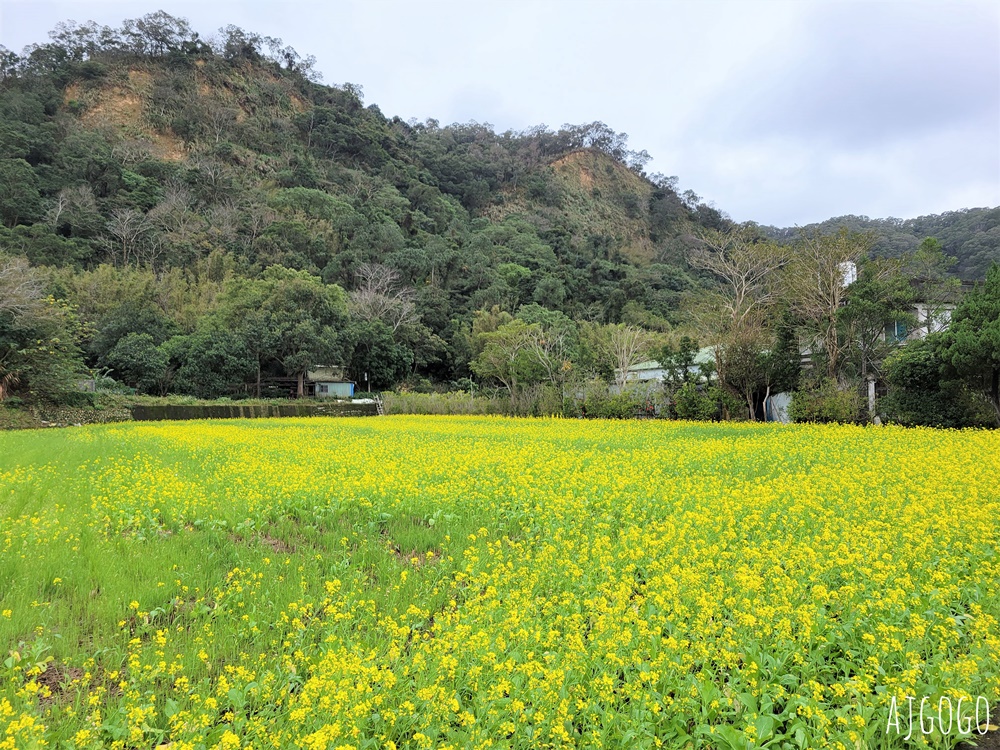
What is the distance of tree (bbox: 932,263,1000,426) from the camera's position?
12414mm

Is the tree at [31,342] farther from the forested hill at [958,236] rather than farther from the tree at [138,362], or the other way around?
the forested hill at [958,236]

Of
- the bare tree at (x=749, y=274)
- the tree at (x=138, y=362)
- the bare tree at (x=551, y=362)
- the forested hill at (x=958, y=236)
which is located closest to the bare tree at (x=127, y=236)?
the tree at (x=138, y=362)

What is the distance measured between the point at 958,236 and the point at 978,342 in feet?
92.3

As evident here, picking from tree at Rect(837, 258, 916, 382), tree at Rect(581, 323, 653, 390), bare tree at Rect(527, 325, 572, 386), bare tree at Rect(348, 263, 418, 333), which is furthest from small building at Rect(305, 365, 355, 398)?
tree at Rect(837, 258, 916, 382)

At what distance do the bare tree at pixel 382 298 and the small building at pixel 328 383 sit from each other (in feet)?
14.2

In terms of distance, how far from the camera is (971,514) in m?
5.14

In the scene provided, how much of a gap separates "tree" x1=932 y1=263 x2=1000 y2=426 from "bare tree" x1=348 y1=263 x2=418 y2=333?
30042 mm

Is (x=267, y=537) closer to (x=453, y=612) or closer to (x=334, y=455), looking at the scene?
(x=453, y=612)

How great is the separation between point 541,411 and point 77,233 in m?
39.5

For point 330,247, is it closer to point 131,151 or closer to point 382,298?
point 382,298

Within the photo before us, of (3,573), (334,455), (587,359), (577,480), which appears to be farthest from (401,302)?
(3,573)

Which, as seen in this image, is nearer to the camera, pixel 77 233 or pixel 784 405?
pixel 784 405

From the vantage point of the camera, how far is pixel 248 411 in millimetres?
25344

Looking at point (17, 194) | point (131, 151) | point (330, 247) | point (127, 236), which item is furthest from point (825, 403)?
point (131, 151)
